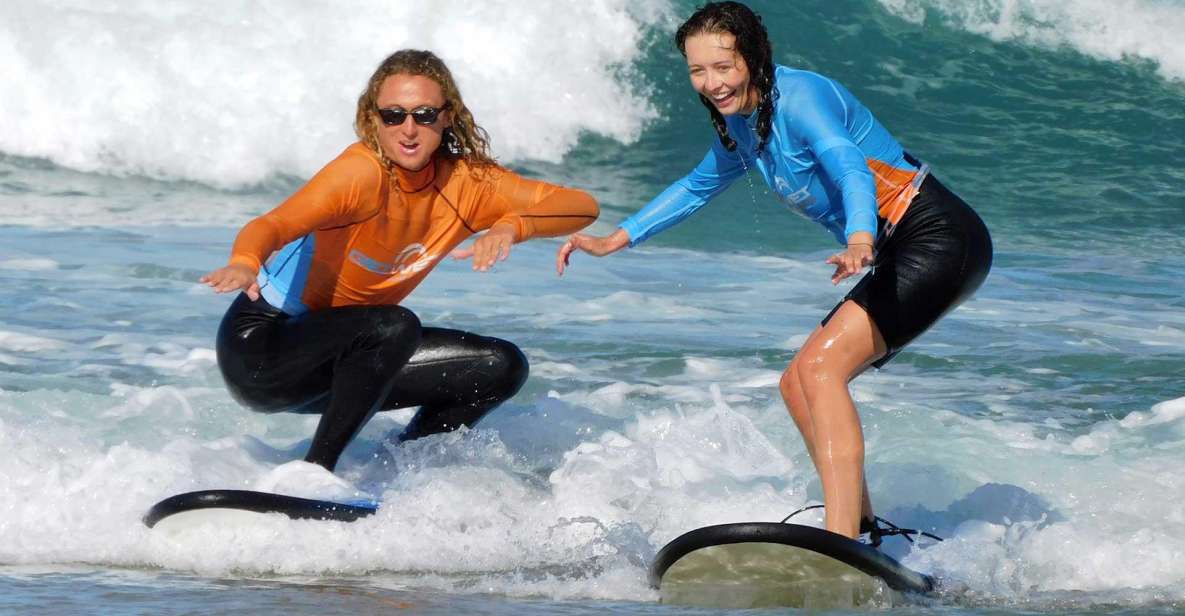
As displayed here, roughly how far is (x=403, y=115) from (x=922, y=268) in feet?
5.71

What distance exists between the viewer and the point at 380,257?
5406 mm

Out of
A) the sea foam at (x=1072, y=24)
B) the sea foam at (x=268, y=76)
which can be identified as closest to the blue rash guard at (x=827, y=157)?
the sea foam at (x=268, y=76)

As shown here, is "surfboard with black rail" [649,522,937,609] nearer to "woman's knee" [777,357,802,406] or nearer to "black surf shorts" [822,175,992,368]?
"woman's knee" [777,357,802,406]

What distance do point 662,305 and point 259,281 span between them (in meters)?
4.31

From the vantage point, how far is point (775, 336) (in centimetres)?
873

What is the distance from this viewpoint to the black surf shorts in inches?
186

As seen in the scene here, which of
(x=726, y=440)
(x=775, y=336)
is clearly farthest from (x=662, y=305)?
(x=726, y=440)

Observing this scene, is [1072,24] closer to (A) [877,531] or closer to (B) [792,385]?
(A) [877,531]

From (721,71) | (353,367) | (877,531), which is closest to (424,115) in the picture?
(353,367)

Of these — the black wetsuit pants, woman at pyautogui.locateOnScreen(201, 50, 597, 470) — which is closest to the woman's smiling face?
woman at pyautogui.locateOnScreen(201, 50, 597, 470)

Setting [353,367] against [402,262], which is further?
[402,262]

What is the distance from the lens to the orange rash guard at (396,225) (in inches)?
205

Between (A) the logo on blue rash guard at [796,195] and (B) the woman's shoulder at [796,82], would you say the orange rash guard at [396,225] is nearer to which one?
(A) the logo on blue rash guard at [796,195]

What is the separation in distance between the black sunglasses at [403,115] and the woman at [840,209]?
92 cm
